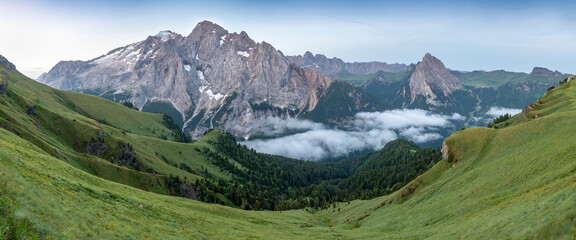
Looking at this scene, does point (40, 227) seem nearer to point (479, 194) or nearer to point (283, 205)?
point (479, 194)

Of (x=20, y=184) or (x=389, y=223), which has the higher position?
(x=20, y=184)

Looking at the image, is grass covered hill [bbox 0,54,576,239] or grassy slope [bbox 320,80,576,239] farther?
grassy slope [bbox 320,80,576,239]

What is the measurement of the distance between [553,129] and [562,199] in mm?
61790

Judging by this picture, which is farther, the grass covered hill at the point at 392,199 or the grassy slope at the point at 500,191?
the grassy slope at the point at 500,191

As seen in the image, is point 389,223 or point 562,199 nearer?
point 562,199

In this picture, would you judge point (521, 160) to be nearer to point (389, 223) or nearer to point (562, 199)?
point (389, 223)

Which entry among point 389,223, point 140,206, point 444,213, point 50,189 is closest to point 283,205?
point 389,223

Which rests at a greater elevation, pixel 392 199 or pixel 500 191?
pixel 500 191

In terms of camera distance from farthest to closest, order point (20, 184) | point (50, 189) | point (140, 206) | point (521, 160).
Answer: point (521, 160) < point (140, 206) < point (50, 189) < point (20, 184)

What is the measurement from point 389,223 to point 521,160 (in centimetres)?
3637

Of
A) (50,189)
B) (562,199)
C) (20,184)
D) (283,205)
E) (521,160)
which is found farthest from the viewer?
(283,205)

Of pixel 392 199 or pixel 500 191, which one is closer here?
pixel 500 191

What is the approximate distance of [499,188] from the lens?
190 feet

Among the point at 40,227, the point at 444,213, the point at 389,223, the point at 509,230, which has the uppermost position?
the point at 40,227
